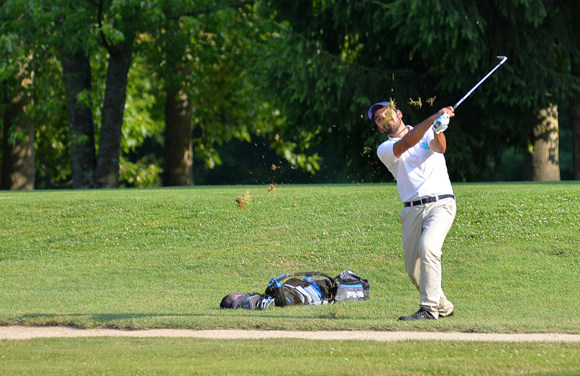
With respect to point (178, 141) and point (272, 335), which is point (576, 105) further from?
A: point (272, 335)

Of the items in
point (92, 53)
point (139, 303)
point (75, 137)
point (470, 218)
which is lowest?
point (139, 303)

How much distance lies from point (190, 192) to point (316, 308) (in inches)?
310

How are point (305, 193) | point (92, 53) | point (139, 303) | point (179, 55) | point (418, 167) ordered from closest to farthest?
point (418, 167), point (139, 303), point (305, 193), point (92, 53), point (179, 55)

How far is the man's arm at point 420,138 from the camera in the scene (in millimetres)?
6641

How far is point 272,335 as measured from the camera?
6.95 metres

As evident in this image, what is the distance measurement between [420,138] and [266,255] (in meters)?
5.54

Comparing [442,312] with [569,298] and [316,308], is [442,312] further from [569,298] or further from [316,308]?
[569,298]

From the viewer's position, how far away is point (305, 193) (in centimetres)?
1498

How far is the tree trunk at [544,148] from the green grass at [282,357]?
14.6 metres

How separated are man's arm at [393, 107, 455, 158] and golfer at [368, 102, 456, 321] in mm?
14

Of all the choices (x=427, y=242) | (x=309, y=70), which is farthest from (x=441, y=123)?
(x=309, y=70)

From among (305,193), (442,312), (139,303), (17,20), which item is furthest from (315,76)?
(442,312)

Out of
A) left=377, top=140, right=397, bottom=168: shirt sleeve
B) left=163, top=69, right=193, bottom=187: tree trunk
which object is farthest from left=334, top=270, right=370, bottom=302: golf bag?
left=163, top=69, right=193, bottom=187: tree trunk

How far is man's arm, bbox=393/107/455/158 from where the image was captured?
6.64 metres
